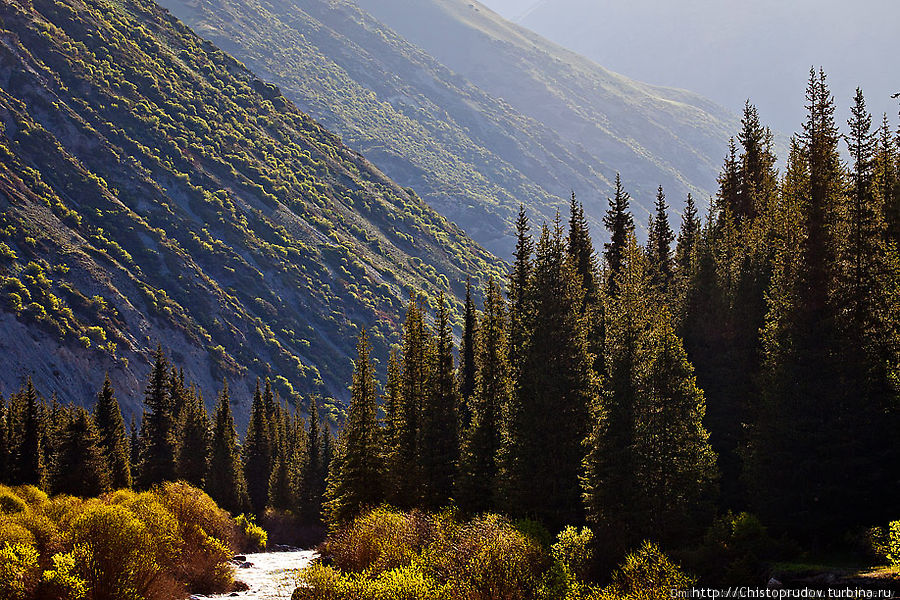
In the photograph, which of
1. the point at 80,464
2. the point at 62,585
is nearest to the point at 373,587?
the point at 62,585

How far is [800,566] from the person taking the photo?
89.9 ft

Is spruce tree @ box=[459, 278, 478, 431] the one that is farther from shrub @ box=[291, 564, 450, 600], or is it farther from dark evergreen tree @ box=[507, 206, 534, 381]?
shrub @ box=[291, 564, 450, 600]

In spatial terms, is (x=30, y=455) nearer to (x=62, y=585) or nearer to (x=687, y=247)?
(x=62, y=585)

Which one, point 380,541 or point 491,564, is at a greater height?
point 491,564

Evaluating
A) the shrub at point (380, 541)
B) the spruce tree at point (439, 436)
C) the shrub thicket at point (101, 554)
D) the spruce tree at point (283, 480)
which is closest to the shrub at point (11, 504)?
the shrub thicket at point (101, 554)

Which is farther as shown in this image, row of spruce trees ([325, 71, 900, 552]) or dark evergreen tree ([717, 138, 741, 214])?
dark evergreen tree ([717, 138, 741, 214])

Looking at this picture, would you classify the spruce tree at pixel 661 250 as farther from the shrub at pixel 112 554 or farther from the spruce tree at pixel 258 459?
the spruce tree at pixel 258 459

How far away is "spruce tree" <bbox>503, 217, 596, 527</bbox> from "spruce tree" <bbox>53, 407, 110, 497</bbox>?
33.3 meters

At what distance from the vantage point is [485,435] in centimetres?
4456

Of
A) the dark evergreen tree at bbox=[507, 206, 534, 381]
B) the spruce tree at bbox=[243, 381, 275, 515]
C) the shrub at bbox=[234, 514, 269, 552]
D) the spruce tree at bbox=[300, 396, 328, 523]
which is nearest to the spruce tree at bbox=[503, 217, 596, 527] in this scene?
the dark evergreen tree at bbox=[507, 206, 534, 381]

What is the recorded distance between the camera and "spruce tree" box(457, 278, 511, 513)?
43.1 metres

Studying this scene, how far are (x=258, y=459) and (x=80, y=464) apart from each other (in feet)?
144

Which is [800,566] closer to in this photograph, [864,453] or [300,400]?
[864,453]

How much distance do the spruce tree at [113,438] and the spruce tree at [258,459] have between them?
22.2m
